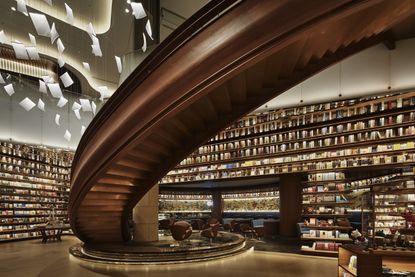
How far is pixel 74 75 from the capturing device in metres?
13.2

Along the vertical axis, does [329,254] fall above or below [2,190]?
below

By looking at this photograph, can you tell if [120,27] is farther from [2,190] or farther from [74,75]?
[2,190]

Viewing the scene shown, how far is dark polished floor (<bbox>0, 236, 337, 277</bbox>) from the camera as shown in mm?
6195

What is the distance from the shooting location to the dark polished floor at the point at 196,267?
6.20 metres

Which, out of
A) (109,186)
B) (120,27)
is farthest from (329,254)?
(120,27)

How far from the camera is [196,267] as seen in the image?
6.73 meters

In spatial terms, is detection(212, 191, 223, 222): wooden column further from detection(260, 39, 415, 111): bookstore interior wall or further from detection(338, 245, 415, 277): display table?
detection(338, 245, 415, 277): display table

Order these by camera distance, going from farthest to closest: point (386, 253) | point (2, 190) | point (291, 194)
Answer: point (2, 190)
point (291, 194)
point (386, 253)

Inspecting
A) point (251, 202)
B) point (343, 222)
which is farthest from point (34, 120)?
point (343, 222)

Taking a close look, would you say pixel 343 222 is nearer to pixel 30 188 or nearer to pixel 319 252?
pixel 319 252

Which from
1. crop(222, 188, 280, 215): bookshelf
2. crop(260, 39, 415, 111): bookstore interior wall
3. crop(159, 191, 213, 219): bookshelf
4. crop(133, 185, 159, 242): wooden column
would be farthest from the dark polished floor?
crop(159, 191, 213, 219): bookshelf

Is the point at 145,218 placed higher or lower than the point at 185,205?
higher

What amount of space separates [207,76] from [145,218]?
638 centimetres

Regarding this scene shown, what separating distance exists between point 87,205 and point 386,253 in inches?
224
